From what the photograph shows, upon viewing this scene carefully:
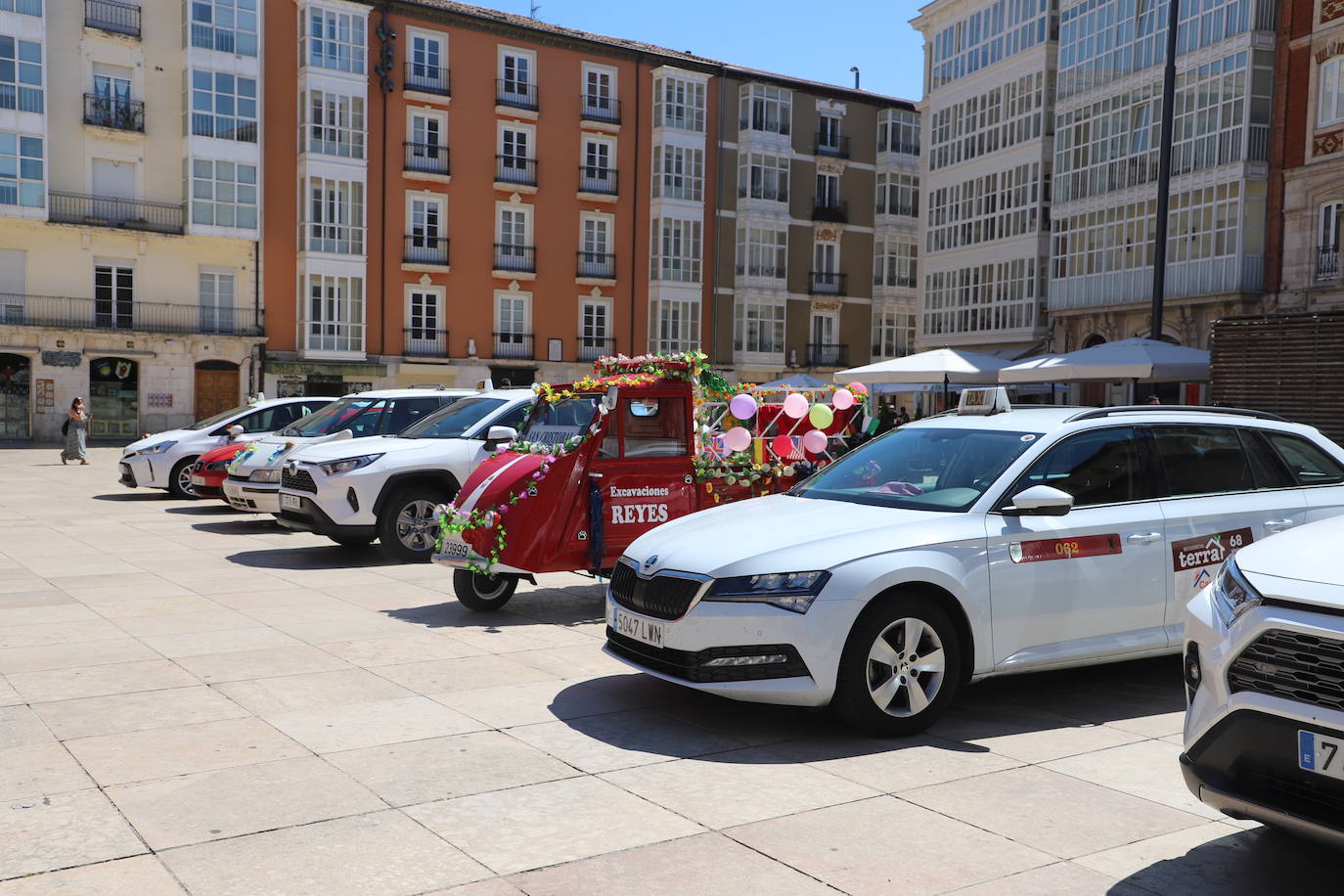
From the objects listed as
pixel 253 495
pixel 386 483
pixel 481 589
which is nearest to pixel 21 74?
pixel 253 495

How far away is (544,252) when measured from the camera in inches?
1807

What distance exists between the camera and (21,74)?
36.5 m

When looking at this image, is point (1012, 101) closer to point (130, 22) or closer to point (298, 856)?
point (130, 22)

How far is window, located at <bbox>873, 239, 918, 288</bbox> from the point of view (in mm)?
53188

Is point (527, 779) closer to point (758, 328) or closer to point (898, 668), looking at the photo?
point (898, 668)

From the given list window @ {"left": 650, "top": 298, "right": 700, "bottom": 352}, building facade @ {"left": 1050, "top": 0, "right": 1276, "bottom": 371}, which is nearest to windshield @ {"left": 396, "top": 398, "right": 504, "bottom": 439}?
building facade @ {"left": 1050, "top": 0, "right": 1276, "bottom": 371}

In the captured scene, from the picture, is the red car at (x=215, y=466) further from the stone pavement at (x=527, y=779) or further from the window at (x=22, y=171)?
the window at (x=22, y=171)

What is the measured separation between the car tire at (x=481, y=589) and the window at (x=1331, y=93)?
27.1 meters

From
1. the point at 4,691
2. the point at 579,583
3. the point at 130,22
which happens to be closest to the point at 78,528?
the point at 579,583

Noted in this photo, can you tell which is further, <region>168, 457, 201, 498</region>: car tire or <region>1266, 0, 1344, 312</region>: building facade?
<region>1266, 0, 1344, 312</region>: building facade

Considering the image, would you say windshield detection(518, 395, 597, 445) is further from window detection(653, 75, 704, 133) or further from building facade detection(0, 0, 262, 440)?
window detection(653, 75, 704, 133)

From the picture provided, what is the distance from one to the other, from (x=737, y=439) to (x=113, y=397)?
3516cm

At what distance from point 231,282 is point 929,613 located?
3952 cm

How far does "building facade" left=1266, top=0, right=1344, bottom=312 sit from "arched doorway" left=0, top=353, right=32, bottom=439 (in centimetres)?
3691
